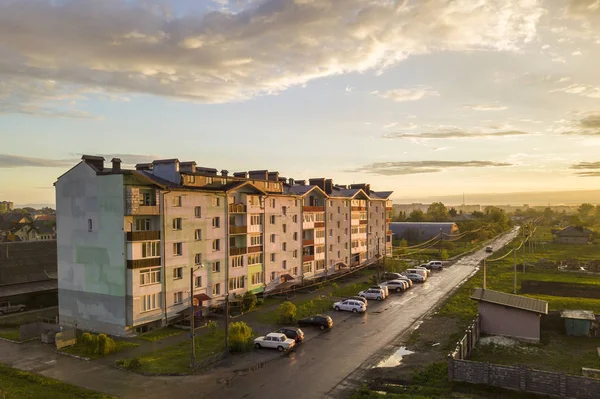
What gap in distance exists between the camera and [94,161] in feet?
148

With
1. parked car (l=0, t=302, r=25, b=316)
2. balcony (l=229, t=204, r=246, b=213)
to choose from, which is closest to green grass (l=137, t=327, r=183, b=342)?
balcony (l=229, t=204, r=246, b=213)

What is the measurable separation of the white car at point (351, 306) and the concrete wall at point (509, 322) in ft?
48.2

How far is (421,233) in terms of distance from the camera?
150m


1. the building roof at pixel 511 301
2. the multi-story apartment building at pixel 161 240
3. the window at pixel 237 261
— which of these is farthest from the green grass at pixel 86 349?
the building roof at pixel 511 301

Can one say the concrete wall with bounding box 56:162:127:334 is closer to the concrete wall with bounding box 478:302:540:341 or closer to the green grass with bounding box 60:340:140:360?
the green grass with bounding box 60:340:140:360

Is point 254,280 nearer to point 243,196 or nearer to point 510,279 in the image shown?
point 243,196

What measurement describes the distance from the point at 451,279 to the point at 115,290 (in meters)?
54.6

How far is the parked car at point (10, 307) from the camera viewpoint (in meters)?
51.1

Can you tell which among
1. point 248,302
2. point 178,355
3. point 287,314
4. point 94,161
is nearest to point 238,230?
point 248,302

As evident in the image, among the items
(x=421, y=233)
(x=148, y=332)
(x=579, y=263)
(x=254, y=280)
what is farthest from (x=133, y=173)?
(x=421, y=233)

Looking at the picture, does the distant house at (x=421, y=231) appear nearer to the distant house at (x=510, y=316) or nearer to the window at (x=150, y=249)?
the distant house at (x=510, y=316)

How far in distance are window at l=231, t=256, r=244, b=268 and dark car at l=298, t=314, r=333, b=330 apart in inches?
501

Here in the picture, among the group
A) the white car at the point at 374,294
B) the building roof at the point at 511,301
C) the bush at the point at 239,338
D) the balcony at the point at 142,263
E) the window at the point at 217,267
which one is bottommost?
the white car at the point at 374,294

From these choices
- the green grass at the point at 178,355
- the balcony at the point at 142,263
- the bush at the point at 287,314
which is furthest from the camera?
the bush at the point at 287,314
